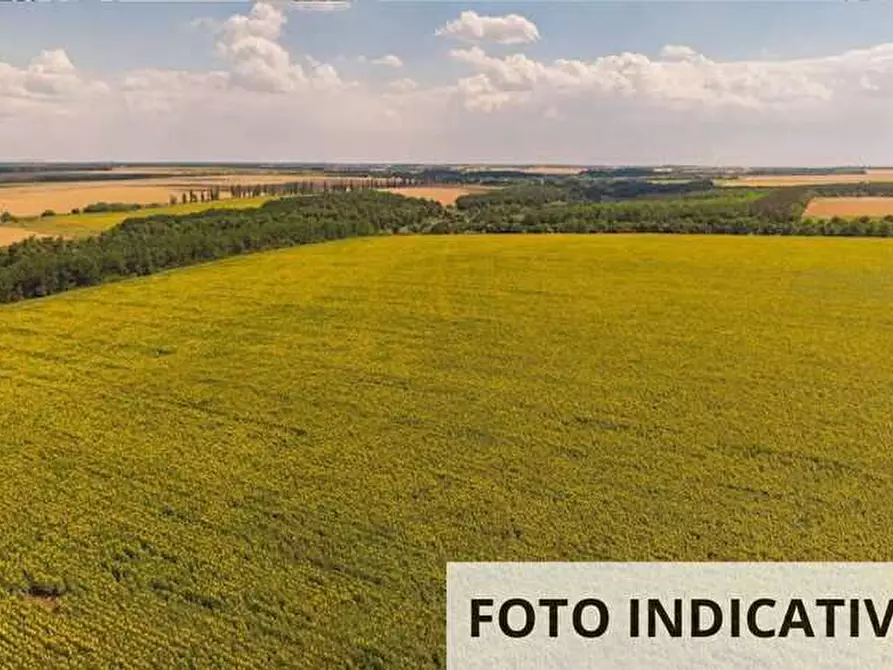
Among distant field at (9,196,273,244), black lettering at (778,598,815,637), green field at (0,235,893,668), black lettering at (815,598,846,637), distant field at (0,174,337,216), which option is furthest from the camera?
distant field at (0,174,337,216)

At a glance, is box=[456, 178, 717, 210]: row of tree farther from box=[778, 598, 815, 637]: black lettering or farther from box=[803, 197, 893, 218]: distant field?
box=[778, 598, 815, 637]: black lettering

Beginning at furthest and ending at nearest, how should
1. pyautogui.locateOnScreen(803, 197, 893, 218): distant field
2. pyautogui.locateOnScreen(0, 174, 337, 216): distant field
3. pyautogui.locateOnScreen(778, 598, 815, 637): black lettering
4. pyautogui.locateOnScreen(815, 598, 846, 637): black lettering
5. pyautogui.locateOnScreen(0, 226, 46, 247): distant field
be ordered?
pyautogui.locateOnScreen(0, 174, 337, 216): distant field, pyautogui.locateOnScreen(803, 197, 893, 218): distant field, pyautogui.locateOnScreen(0, 226, 46, 247): distant field, pyautogui.locateOnScreen(815, 598, 846, 637): black lettering, pyautogui.locateOnScreen(778, 598, 815, 637): black lettering

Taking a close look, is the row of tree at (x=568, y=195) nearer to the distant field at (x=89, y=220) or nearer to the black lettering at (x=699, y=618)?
the distant field at (x=89, y=220)

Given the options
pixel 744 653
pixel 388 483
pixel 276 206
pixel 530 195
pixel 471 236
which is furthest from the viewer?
pixel 530 195

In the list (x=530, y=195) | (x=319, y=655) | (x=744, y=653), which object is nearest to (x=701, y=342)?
(x=744, y=653)

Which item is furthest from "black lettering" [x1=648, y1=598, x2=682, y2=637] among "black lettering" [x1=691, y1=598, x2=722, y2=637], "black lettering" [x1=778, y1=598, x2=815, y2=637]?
"black lettering" [x1=778, y1=598, x2=815, y2=637]

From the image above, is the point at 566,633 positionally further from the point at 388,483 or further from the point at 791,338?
the point at 791,338

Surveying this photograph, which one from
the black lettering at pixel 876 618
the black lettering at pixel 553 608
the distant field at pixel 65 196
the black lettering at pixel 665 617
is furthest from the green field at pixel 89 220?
the black lettering at pixel 876 618
